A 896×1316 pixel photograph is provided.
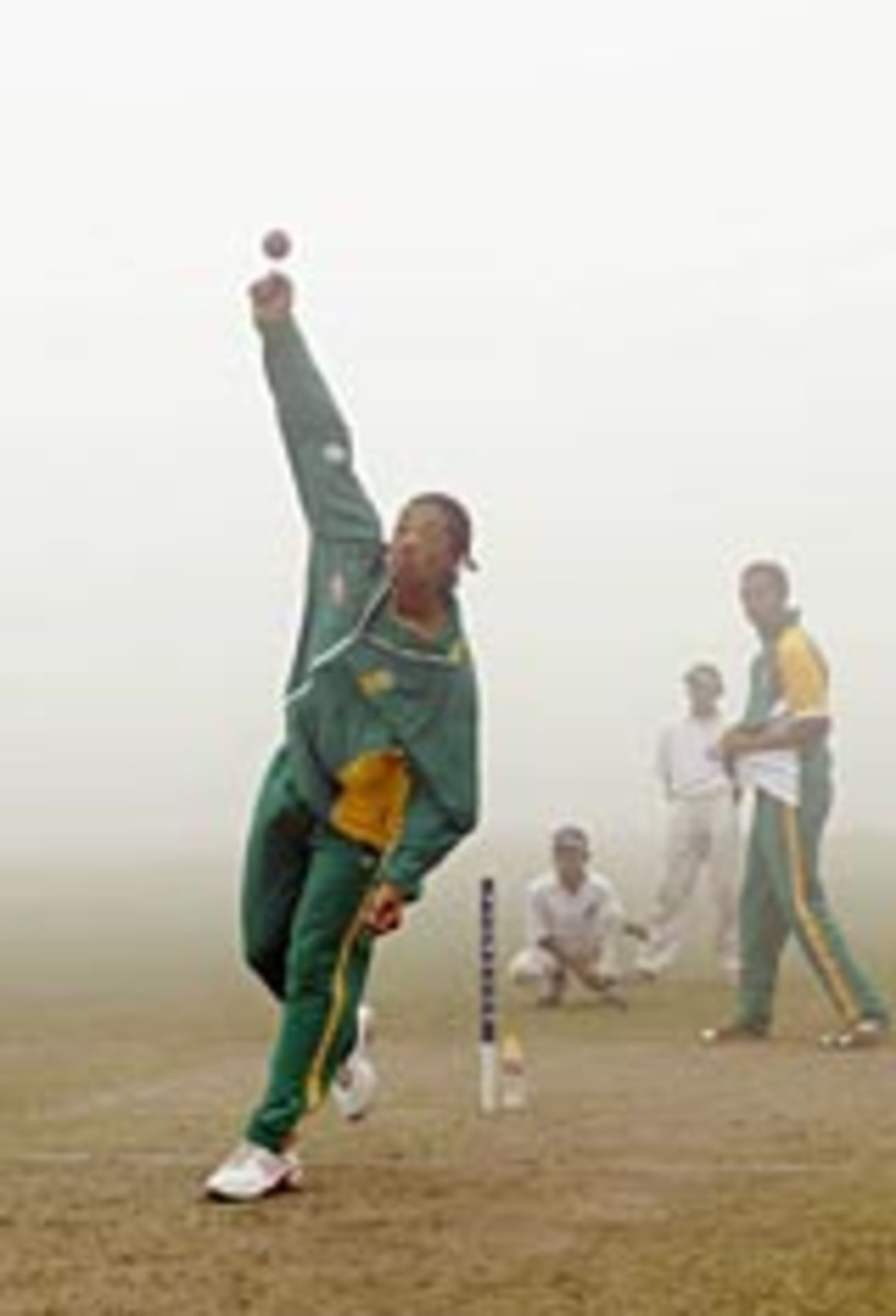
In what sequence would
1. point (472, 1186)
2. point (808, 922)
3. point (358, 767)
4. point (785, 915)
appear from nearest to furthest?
point (472, 1186)
point (358, 767)
point (808, 922)
point (785, 915)

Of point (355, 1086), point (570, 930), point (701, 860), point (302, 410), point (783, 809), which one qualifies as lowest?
point (355, 1086)

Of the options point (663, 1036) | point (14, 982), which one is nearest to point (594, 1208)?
point (663, 1036)

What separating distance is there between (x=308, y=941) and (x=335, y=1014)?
0.72 feet

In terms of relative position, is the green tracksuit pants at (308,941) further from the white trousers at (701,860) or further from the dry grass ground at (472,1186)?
the white trousers at (701,860)

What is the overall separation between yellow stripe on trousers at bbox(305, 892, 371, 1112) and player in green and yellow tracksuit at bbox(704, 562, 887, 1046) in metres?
4.91

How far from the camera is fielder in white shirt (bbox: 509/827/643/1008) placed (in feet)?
52.5

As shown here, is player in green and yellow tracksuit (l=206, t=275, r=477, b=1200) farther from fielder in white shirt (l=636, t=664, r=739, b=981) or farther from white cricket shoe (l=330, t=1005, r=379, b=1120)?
fielder in white shirt (l=636, t=664, r=739, b=981)

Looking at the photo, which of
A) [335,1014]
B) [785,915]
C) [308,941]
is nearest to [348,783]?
[308,941]

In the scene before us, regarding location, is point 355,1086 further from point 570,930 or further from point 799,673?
point 570,930

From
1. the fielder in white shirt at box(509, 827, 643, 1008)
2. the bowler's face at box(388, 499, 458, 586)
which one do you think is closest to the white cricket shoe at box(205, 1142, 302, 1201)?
the bowler's face at box(388, 499, 458, 586)

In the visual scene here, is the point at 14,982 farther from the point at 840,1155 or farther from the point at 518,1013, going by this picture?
the point at 840,1155

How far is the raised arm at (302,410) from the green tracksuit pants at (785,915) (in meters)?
5.05

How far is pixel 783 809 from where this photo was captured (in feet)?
41.9

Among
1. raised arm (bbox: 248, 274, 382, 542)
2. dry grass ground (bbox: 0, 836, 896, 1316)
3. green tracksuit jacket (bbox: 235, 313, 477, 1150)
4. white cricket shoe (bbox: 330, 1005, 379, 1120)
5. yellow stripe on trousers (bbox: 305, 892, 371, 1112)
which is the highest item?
raised arm (bbox: 248, 274, 382, 542)
